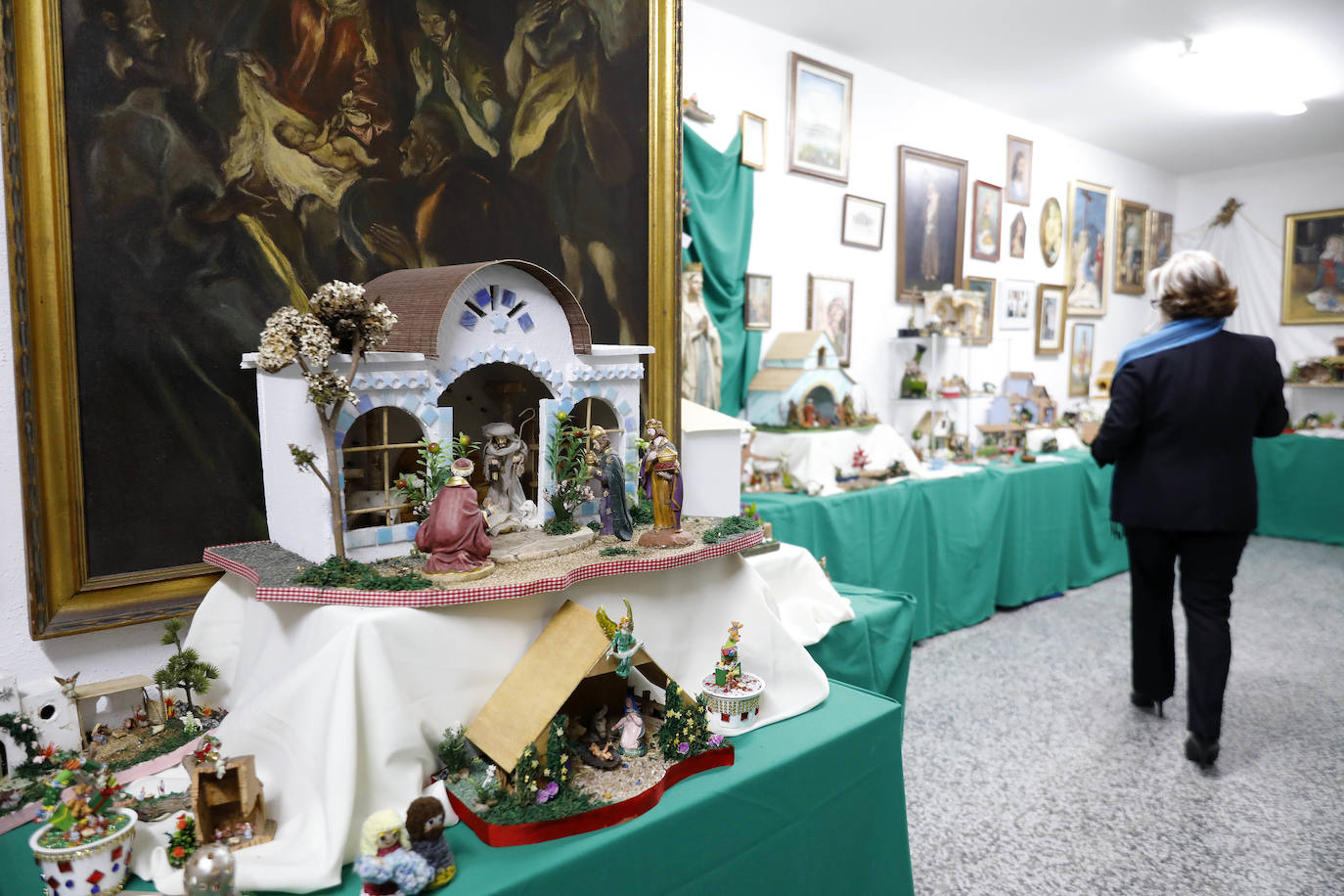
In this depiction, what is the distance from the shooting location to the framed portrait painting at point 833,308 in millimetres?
5254

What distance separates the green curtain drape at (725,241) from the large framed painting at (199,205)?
1.87 meters

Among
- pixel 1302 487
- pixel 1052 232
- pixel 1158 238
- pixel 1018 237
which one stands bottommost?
pixel 1302 487

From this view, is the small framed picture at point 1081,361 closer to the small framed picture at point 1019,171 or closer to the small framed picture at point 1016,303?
the small framed picture at point 1016,303

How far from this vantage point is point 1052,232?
23.7ft

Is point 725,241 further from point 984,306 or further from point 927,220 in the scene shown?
point 984,306

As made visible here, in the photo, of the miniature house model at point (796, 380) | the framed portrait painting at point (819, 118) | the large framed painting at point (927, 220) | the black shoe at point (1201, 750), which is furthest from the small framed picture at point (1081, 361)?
the black shoe at point (1201, 750)

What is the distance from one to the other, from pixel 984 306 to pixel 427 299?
5.63 metres

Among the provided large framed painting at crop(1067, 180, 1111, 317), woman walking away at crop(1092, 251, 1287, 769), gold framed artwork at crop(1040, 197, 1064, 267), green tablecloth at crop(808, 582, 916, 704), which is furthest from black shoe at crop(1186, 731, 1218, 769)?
large framed painting at crop(1067, 180, 1111, 317)

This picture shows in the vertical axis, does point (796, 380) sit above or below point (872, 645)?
above

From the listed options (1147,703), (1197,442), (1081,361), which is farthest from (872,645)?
(1081,361)

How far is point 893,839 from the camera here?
2037 millimetres

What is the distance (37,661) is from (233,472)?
57cm

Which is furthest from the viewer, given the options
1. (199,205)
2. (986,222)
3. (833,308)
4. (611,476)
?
(986,222)

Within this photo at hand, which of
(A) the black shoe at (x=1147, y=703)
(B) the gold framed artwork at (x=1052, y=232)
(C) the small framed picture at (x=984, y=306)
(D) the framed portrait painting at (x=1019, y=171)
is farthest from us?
(B) the gold framed artwork at (x=1052, y=232)
